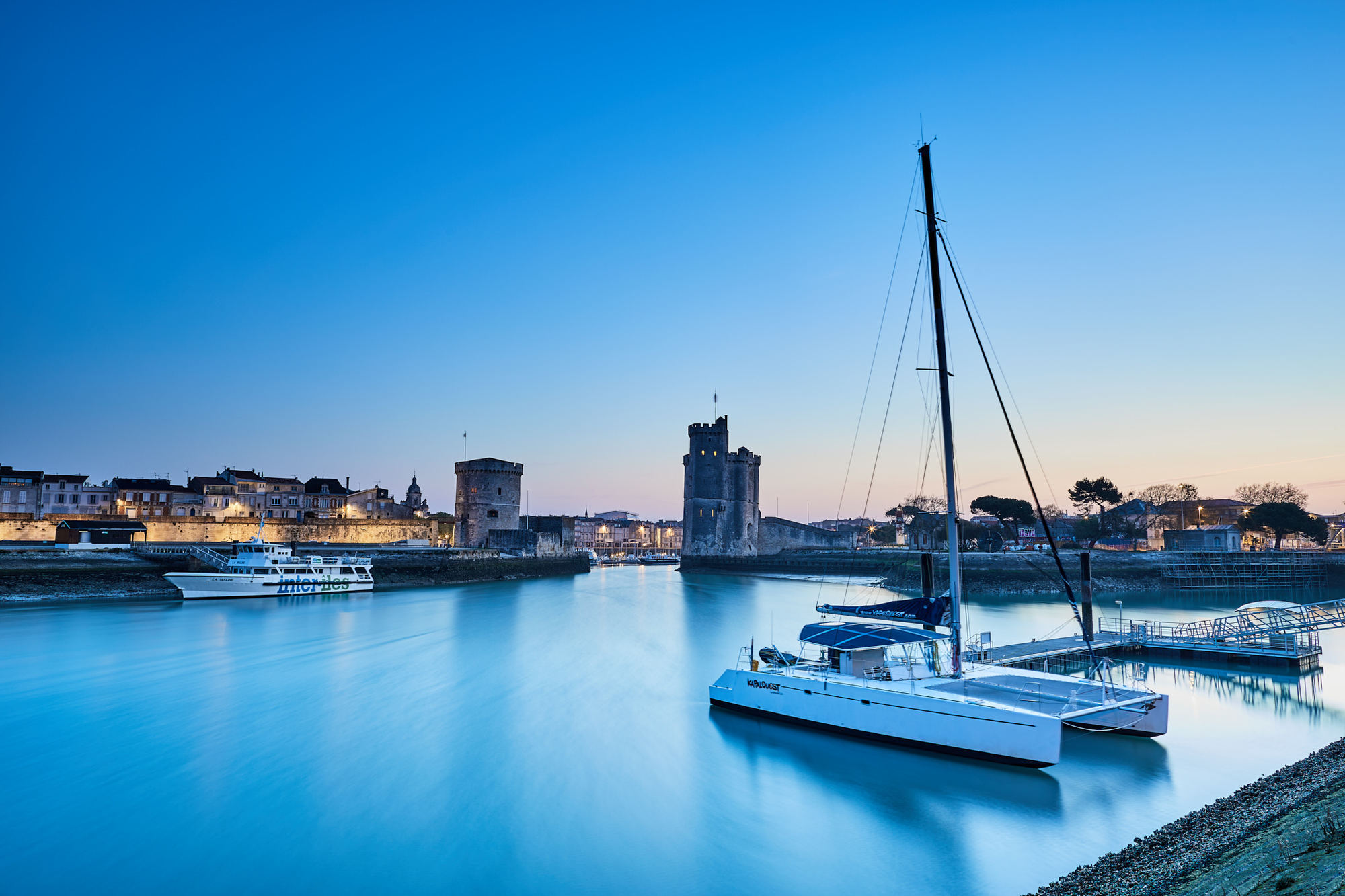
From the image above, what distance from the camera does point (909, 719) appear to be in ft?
34.5

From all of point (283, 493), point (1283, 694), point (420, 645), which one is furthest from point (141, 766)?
point (283, 493)

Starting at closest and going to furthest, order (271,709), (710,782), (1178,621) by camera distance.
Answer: (710,782)
(271,709)
(1178,621)

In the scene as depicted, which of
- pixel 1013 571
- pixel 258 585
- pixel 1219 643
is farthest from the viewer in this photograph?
pixel 1013 571

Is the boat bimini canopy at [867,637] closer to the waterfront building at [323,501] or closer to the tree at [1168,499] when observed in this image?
the waterfront building at [323,501]

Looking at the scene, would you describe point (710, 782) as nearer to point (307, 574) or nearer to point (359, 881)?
point (359, 881)

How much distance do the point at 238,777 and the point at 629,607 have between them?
24804mm

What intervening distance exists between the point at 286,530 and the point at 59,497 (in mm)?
17924

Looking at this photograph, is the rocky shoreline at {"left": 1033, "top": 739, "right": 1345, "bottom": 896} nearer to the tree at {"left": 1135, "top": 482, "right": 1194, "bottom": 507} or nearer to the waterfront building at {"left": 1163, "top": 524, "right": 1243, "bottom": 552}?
the waterfront building at {"left": 1163, "top": 524, "right": 1243, "bottom": 552}

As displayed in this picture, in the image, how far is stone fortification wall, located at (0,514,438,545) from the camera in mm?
50000

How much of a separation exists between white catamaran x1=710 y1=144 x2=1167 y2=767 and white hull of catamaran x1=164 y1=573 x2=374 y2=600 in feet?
95.9

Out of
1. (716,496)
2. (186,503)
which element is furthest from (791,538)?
(186,503)

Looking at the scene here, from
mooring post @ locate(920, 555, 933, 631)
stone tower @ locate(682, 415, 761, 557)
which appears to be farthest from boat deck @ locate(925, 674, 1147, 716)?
stone tower @ locate(682, 415, 761, 557)

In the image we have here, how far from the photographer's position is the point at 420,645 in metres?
21.7

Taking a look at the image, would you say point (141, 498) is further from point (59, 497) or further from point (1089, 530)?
point (1089, 530)
